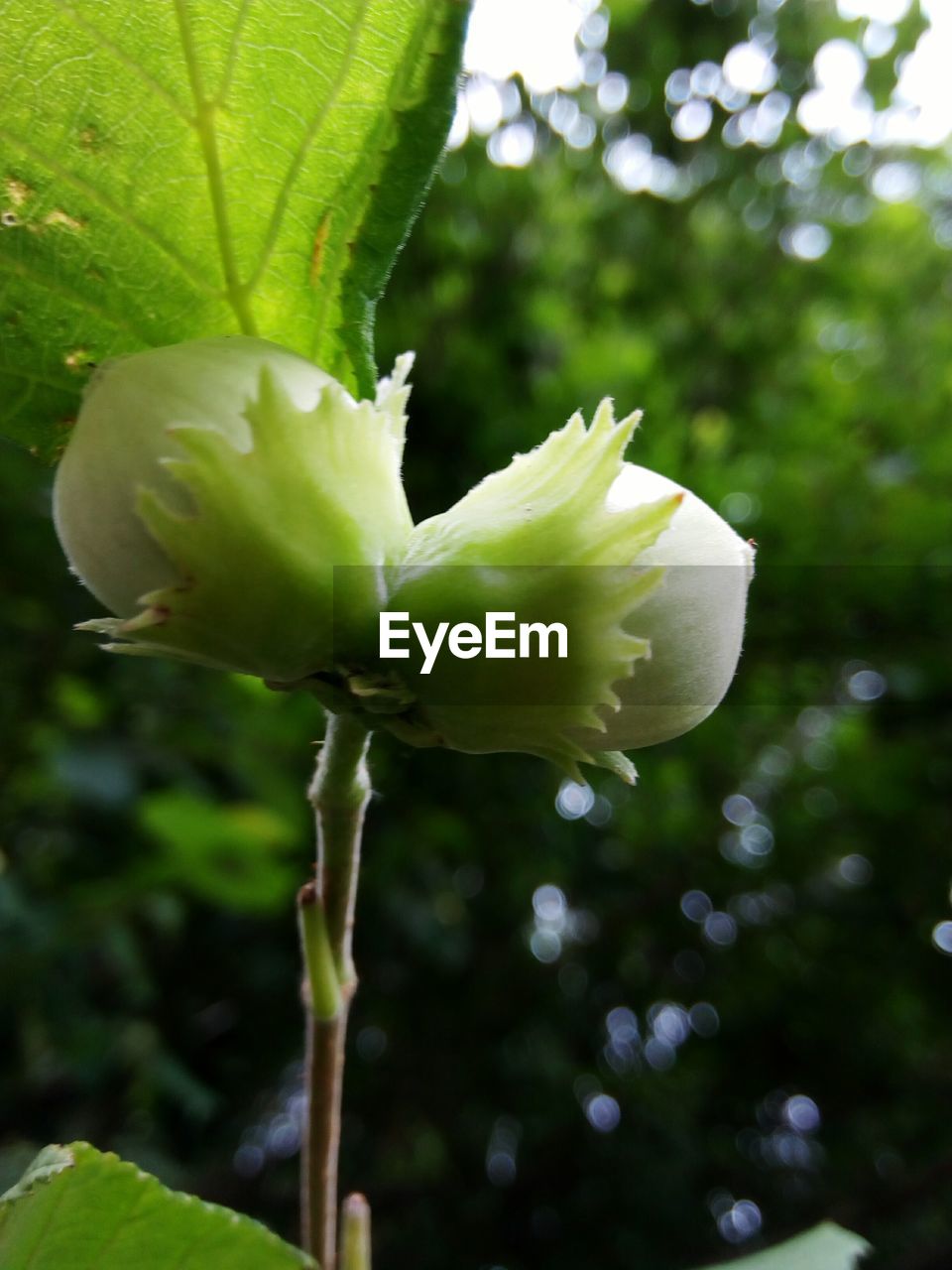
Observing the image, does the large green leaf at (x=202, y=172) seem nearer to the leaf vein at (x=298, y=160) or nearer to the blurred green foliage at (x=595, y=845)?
the leaf vein at (x=298, y=160)

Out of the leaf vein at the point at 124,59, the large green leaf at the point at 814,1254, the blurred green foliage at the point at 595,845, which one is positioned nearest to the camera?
the leaf vein at the point at 124,59

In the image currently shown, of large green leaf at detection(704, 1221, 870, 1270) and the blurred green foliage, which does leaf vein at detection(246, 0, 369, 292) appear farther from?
the blurred green foliage

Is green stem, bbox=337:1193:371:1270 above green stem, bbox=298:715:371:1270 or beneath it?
beneath

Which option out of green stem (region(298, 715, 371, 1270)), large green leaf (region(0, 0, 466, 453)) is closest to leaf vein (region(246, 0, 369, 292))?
large green leaf (region(0, 0, 466, 453))

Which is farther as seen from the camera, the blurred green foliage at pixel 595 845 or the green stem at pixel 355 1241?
the blurred green foliage at pixel 595 845

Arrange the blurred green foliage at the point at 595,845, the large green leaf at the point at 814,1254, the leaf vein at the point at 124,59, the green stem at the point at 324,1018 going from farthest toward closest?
the blurred green foliage at the point at 595,845
the large green leaf at the point at 814,1254
the green stem at the point at 324,1018
the leaf vein at the point at 124,59

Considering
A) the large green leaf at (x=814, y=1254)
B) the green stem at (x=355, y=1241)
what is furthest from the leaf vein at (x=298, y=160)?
the large green leaf at (x=814, y=1254)

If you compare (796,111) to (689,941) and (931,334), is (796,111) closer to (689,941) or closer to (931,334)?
(931,334)
